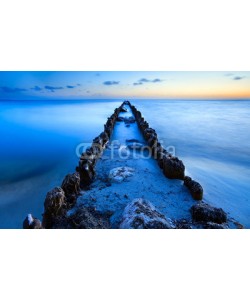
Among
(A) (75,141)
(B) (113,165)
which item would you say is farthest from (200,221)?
(A) (75,141)

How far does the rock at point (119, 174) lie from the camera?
4.04m

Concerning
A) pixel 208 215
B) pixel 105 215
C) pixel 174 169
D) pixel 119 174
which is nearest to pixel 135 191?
pixel 119 174

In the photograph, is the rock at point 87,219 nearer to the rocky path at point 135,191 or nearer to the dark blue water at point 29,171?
the rocky path at point 135,191

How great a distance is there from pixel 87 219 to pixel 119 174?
62.5 inches

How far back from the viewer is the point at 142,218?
2.51 m

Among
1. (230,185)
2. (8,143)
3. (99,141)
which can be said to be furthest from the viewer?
(8,143)

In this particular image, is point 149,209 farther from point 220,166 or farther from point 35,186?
point 220,166

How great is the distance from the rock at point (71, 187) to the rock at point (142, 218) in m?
0.96

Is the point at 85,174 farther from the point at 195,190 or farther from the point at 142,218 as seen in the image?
the point at 195,190

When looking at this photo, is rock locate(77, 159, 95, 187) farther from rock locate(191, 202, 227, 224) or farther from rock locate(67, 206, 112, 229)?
rock locate(191, 202, 227, 224)

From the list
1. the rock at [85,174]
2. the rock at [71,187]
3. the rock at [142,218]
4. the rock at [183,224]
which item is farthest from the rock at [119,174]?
the rock at [183,224]

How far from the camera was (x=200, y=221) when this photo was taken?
2.79 meters

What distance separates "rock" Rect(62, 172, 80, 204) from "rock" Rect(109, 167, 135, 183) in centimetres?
80

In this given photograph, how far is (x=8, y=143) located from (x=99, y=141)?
15.4 ft
